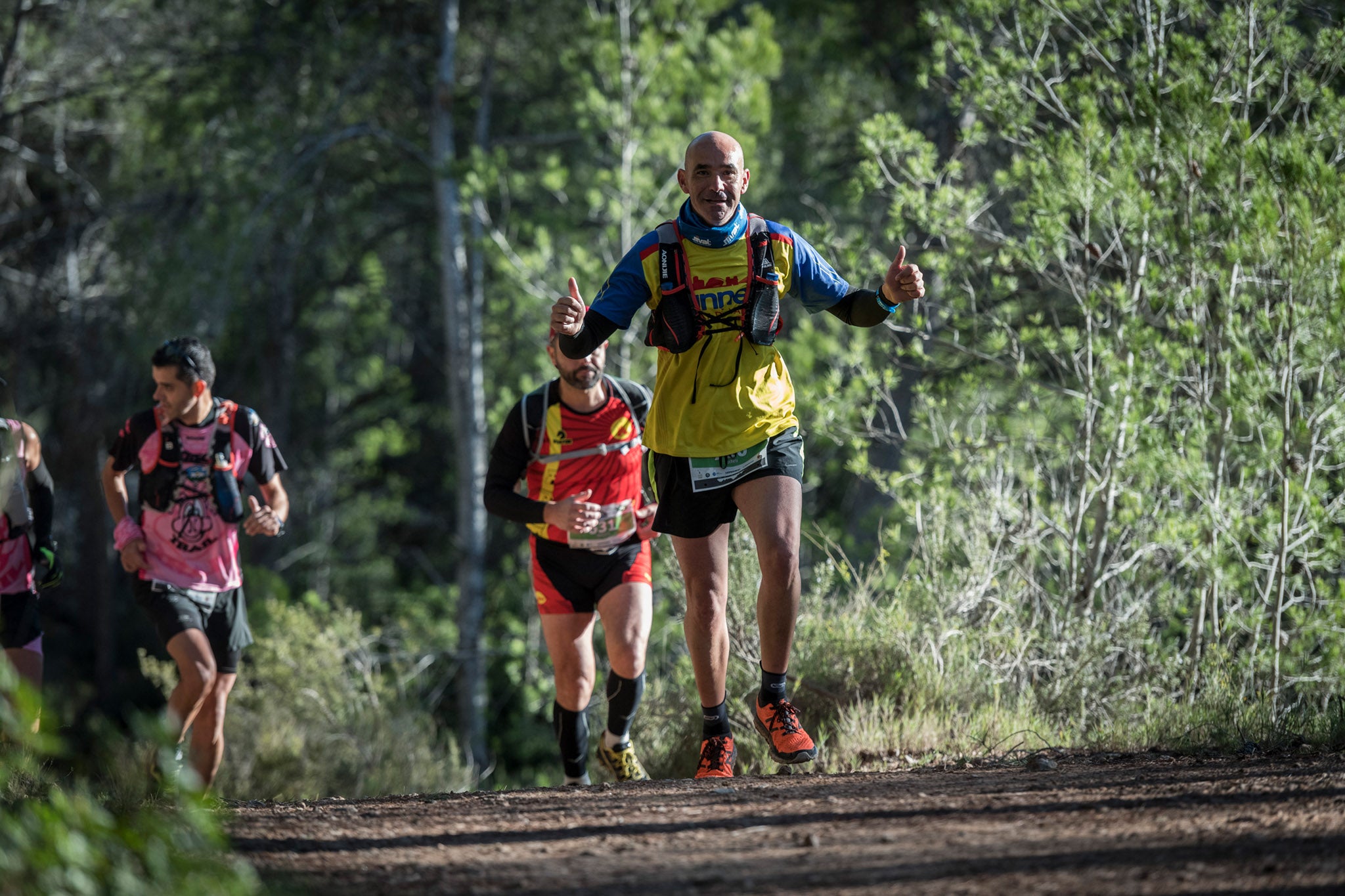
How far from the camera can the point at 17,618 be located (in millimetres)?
5883

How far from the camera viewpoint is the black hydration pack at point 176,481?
5.80 meters

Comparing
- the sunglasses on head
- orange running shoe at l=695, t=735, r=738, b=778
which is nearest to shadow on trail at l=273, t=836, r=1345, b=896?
orange running shoe at l=695, t=735, r=738, b=778

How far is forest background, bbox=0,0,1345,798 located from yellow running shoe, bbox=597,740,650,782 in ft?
1.71

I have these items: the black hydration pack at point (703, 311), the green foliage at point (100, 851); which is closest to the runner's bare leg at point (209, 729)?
the black hydration pack at point (703, 311)

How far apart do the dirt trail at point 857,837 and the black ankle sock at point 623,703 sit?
1.55 m

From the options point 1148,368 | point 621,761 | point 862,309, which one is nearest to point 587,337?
point 862,309

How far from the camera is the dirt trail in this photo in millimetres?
2938

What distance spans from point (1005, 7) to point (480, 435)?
9.27 meters

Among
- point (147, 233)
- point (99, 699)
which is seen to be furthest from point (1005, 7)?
point (99, 699)

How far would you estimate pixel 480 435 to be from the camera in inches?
631

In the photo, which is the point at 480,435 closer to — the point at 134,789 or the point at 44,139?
the point at 44,139

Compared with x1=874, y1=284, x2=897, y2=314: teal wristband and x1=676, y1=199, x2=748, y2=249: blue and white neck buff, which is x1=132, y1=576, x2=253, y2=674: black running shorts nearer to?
x1=676, y1=199, x2=748, y2=249: blue and white neck buff

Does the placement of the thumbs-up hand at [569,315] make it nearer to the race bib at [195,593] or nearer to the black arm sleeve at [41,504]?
the race bib at [195,593]

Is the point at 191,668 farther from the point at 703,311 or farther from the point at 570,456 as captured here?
the point at 703,311
